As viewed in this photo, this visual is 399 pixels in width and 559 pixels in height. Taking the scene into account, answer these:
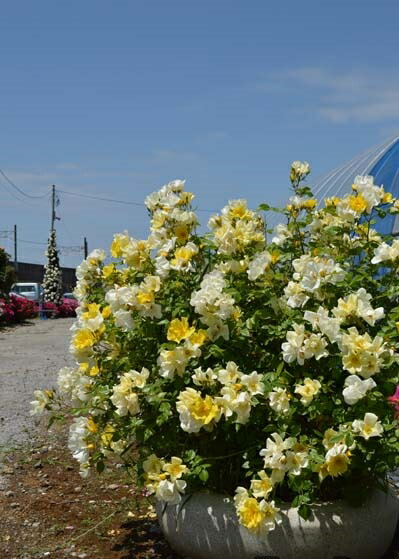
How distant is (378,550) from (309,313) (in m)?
1.18

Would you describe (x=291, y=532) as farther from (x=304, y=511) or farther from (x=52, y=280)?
(x=52, y=280)

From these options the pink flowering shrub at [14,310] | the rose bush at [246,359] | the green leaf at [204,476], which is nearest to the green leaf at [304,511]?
the rose bush at [246,359]

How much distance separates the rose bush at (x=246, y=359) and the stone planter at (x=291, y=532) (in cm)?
10

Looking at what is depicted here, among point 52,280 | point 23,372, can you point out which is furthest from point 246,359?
point 52,280

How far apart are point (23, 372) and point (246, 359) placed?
7.14 m

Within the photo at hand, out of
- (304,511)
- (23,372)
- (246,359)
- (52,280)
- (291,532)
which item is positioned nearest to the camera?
(304,511)

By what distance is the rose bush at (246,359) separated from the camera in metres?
3.02

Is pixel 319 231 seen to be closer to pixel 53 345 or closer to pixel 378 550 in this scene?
pixel 378 550

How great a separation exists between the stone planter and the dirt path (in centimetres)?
280

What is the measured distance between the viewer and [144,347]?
3.56 m

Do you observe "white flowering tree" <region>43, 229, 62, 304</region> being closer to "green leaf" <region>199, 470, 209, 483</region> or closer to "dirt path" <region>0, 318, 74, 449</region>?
"dirt path" <region>0, 318, 74, 449</region>

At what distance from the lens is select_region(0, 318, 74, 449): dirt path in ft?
21.3

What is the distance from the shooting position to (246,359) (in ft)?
10.9

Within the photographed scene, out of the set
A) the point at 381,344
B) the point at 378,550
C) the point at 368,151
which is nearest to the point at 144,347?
the point at 381,344
